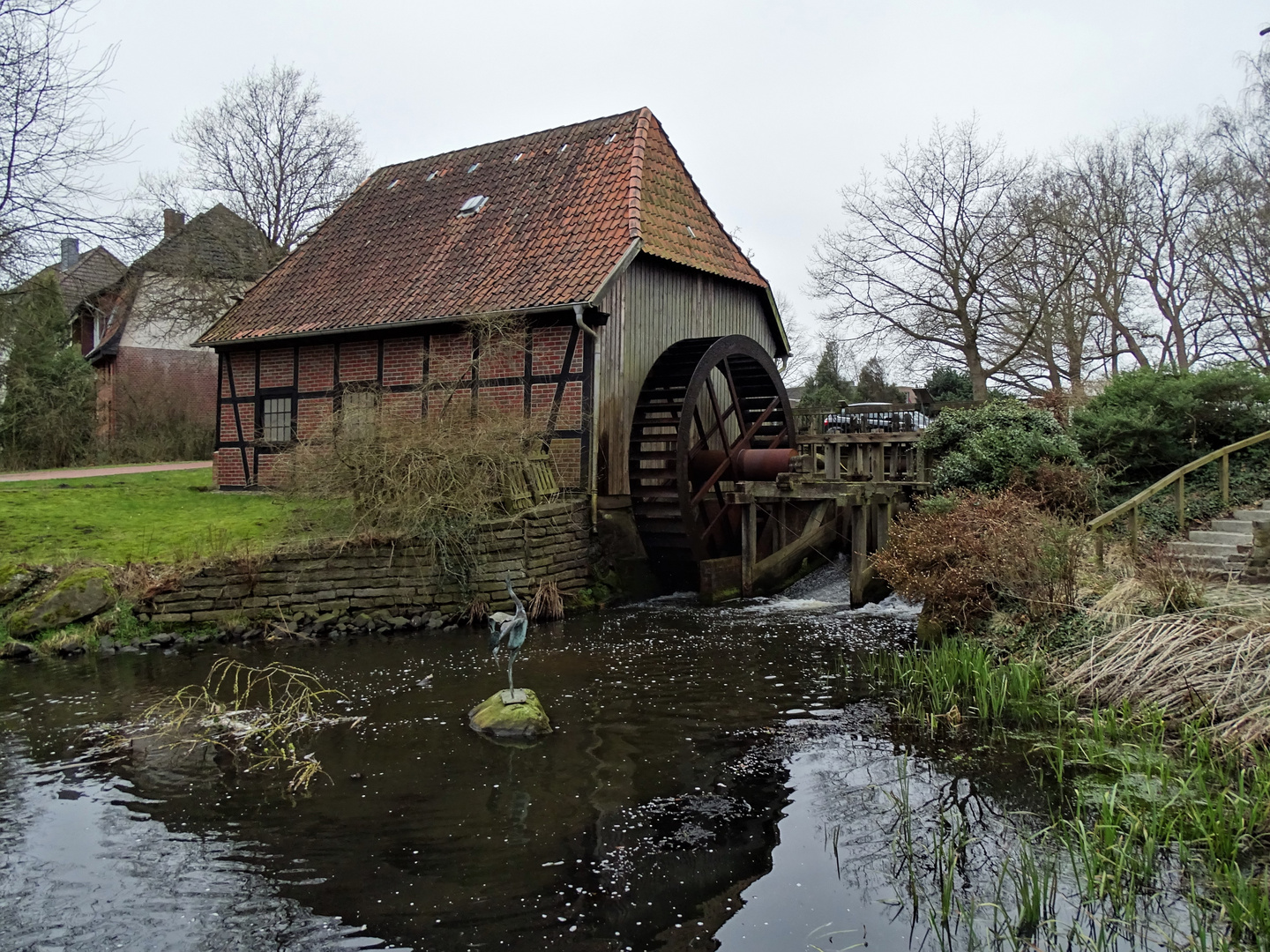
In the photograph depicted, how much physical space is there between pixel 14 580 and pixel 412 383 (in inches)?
230

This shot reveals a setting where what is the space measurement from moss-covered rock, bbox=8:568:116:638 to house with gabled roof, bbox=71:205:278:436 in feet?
46.4

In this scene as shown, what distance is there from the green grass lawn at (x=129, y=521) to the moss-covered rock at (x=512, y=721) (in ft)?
15.3

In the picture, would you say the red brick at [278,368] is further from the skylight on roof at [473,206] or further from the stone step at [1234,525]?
the stone step at [1234,525]

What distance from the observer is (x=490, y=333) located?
40.6 feet

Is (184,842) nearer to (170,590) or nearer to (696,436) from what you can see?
(170,590)

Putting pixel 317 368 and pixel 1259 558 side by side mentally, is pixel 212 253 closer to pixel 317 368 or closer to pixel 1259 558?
pixel 317 368

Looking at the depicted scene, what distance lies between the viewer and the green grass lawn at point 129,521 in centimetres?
1014

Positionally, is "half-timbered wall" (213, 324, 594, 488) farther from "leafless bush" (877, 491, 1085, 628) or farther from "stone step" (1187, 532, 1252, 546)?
"stone step" (1187, 532, 1252, 546)

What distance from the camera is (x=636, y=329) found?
13.0 m

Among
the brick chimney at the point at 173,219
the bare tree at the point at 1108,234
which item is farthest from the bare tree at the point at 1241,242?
the brick chimney at the point at 173,219

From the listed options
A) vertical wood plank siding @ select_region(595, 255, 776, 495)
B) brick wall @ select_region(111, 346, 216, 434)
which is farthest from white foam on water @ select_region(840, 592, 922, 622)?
brick wall @ select_region(111, 346, 216, 434)

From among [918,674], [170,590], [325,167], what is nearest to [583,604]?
[170,590]

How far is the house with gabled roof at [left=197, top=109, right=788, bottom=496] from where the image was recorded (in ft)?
40.8

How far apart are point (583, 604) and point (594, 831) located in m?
6.89
